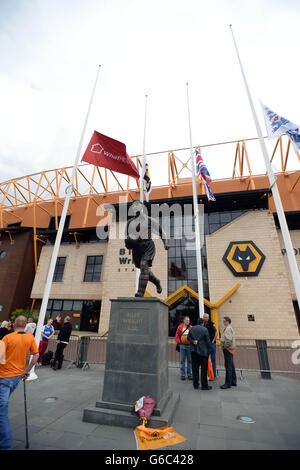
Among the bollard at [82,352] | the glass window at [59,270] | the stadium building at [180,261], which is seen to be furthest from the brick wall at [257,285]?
the glass window at [59,270]

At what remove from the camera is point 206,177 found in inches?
439

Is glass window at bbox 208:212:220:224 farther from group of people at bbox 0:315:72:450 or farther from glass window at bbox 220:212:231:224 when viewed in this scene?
group of people at bbox 0:315:72:450

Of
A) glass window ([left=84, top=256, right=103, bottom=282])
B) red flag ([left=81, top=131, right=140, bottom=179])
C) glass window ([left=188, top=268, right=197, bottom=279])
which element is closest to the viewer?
red flag ([left=81, top=131, right=140, bottom=179])

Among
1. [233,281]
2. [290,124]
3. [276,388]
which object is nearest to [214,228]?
[233,281]

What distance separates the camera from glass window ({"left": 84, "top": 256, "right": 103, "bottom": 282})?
22.9 meters

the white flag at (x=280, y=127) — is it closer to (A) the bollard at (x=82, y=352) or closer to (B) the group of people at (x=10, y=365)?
(B) the group of people at (x=10, y=365)

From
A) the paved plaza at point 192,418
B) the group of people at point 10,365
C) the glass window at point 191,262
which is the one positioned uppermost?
the glass window at point 191,262

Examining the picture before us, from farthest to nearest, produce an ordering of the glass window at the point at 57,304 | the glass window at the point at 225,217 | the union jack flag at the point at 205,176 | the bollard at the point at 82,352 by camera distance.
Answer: the glass window at the point at 57,304 < the glass window at the point at 225,217 < the union jack flag at the point at 205,176 < the bollard at the point at 82,352

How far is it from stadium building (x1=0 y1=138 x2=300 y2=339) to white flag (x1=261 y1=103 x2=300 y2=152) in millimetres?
10715

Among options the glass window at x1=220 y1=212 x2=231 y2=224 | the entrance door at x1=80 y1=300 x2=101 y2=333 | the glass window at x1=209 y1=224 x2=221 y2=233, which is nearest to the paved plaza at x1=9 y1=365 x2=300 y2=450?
the glass window at x1=209 y1=224 x2=221 y2=233

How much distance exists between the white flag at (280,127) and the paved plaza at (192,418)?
7.66 metres

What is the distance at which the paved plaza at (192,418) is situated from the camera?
131 inches

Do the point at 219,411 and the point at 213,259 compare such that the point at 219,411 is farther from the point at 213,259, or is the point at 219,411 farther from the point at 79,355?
the point at 213,259

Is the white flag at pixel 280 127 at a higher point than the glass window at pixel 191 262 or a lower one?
higher
